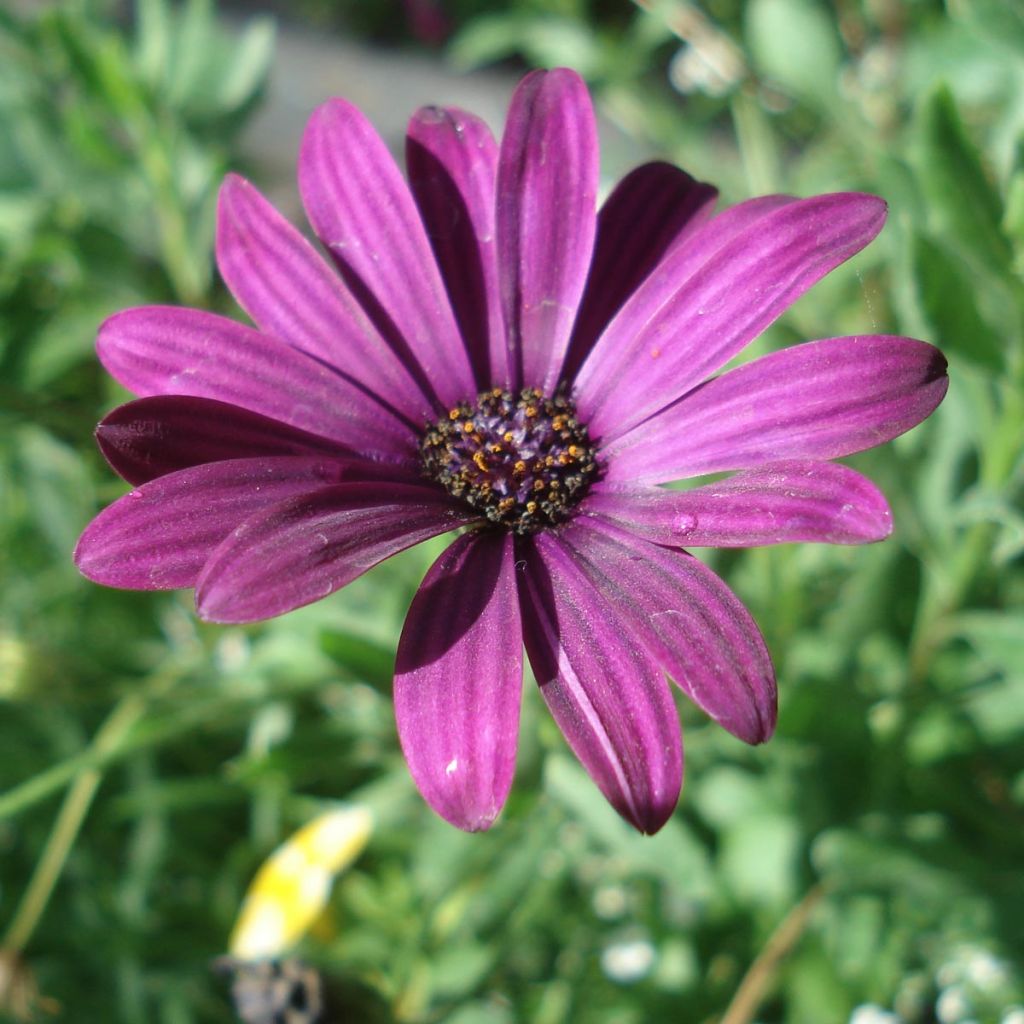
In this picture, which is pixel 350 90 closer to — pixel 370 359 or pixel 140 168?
pixel 140 168

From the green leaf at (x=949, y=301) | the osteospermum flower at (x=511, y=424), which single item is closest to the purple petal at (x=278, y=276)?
the osteospermum flower at (x=511, y=424)

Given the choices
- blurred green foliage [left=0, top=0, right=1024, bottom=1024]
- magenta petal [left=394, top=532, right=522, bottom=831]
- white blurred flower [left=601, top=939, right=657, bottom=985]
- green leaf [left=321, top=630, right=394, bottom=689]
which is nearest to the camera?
magenta petal [left=394, top=532, right=522, bottom=831]

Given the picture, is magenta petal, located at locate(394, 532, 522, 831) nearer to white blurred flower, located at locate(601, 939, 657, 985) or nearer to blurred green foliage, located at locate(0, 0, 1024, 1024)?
blurred green foliage, located at locate(0, 0, 1024, 1024)

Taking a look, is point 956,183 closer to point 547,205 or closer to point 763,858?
point 547,205

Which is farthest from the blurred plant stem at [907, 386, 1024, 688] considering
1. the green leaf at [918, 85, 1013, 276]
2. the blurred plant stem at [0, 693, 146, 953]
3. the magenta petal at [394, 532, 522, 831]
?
the blurred plant stem at [0, 693, 146, 953]

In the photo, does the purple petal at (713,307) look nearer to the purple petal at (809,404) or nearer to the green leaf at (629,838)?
the purple petal at (809,404)

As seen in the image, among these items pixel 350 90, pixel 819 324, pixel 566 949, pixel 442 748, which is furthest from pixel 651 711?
pixel 350 90
